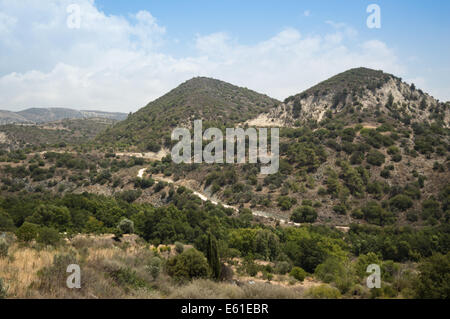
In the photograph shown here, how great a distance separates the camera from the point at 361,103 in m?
62.8

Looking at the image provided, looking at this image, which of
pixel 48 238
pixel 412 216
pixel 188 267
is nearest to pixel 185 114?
pixel 412 216

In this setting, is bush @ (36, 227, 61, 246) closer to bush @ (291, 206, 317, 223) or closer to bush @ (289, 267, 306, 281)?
bush @ (289, 267, 306, 281)

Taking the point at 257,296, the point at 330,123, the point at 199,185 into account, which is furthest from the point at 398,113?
the point at 257,296

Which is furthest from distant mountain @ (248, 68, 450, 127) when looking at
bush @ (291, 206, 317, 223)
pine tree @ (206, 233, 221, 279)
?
pine tree @ (206, 233, 221, 279)

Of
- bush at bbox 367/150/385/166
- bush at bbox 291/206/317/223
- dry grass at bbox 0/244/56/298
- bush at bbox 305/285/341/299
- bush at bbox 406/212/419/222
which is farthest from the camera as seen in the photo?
bush at bbox 367/150/385/166

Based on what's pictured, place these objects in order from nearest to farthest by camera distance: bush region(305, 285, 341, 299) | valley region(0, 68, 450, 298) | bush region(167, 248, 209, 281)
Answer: bush region(305, 285, 341, 299) → valley region(0, 68, 450, 298) → bush region(167, 248, 209, 281)

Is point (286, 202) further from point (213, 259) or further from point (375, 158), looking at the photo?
point (213, 259)

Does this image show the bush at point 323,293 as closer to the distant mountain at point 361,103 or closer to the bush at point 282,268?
the bush at point 282,268

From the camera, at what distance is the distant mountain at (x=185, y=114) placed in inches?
3007

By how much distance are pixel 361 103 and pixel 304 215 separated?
1619 inches

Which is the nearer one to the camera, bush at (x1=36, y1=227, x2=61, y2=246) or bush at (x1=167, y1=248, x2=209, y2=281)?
bush at (x1=167, y1=248, x2=209, y2=281)

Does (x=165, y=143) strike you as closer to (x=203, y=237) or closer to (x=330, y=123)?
(x=330, y=123)

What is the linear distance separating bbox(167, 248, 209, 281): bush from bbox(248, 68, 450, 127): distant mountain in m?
53.3

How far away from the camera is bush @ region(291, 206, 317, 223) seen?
33.1m
